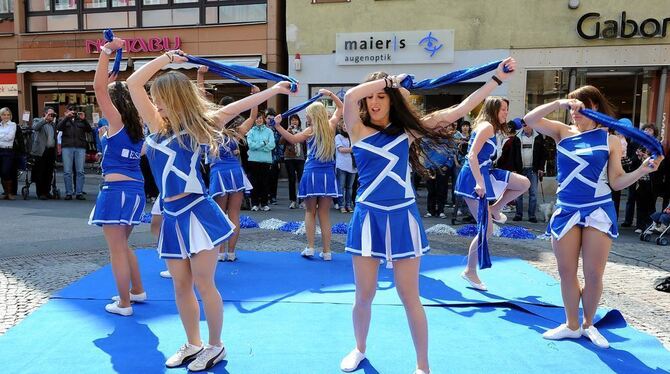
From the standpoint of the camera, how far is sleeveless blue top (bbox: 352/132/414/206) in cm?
300

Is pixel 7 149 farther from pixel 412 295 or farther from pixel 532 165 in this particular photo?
pixel 412 295

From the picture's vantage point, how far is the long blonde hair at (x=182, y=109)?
3059 millimetres

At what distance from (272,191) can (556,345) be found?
27.9 feet

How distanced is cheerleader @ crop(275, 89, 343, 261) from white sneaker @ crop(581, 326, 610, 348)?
2.94 m

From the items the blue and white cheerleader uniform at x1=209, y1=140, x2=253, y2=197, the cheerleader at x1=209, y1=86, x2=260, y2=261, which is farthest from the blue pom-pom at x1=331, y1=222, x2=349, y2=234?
the blue and white cheerleader uniform at x1=209, y1=140, x2=253, y2=197

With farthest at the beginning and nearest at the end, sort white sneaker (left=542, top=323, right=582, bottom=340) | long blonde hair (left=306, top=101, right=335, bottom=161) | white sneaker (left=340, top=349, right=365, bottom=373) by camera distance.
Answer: long blonde hair (left=306, top=101, right=335, bottom=161)
white sneaker (left=542, top=323, right=582, bottom=340)
white sneaker (left=340, top=349, right=365, bottom=373)

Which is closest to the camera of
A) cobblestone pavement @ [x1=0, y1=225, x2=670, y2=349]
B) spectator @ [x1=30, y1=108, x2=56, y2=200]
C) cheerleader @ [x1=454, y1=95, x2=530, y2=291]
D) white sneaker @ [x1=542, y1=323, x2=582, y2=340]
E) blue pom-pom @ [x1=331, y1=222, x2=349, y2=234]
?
white sneaker @ [x1=542, y1=323, x2=582, y2=340]

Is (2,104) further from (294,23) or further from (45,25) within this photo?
(294,23)

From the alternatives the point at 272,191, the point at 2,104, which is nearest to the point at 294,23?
the point at 272,191

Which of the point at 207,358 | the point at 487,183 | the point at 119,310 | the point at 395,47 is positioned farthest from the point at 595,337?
the point at 395,47

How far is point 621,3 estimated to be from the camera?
12.7 m

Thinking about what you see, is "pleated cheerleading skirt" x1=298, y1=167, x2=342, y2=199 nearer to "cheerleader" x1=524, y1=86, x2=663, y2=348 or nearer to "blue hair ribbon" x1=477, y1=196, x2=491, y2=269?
"blue hair ribbon" x1=477, y1=196, x2=491, y2=269

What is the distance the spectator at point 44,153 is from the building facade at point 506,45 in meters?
6.55

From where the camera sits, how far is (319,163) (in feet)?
19.5
